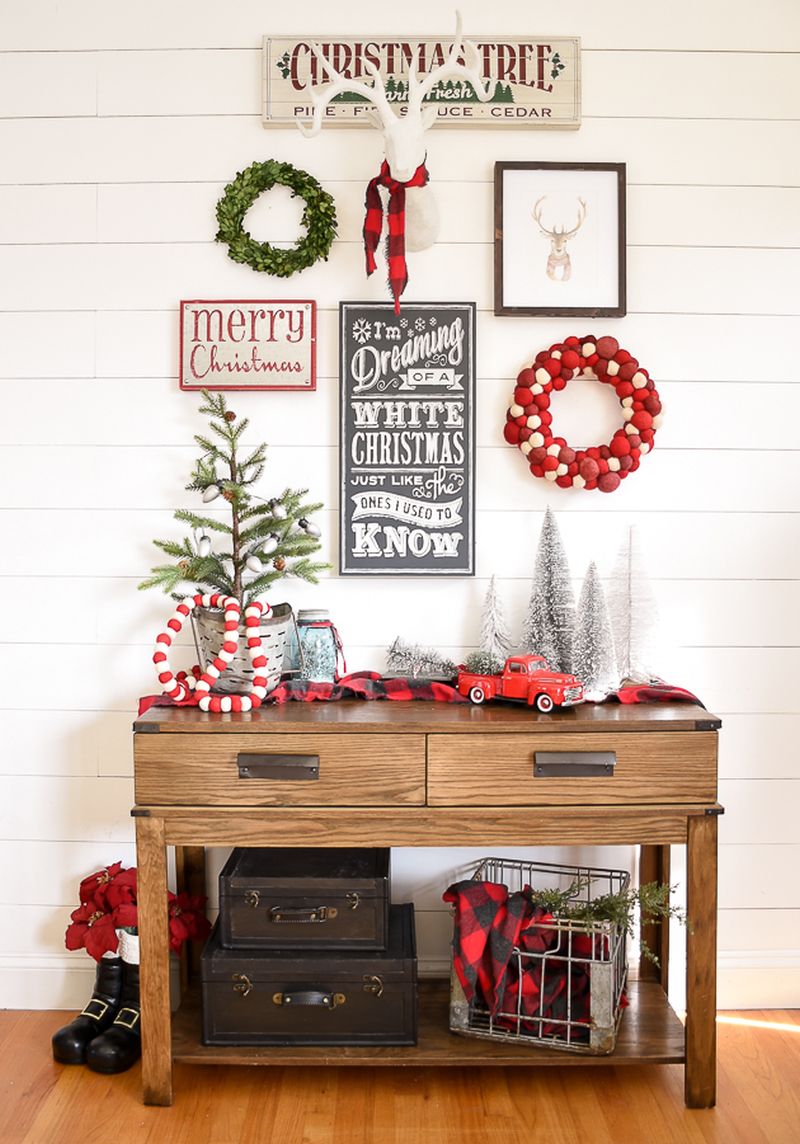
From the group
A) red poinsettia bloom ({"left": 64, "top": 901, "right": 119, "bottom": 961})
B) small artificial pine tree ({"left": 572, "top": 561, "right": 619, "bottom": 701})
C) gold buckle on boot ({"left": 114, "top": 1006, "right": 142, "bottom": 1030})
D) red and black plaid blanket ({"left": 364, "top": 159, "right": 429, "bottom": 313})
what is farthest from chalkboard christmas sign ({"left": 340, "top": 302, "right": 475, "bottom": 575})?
gold buckle on boot ({"left": 114, "top": 1006, "right": 142, "bottom": 1030})

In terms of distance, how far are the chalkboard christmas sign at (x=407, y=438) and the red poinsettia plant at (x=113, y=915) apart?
0.91 meters

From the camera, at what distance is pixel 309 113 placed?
250cm

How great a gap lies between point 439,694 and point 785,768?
0.96 meters

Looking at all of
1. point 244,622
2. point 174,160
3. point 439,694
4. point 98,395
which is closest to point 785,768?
point 439,694

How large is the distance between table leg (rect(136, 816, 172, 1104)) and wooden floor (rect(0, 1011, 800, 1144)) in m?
0.13

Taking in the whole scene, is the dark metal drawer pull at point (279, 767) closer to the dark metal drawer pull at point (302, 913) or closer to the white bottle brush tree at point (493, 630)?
the dark metal drawer pull at point (302, 913)

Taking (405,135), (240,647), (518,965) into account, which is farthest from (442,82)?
(518,965)

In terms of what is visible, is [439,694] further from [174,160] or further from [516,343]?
[174,160]

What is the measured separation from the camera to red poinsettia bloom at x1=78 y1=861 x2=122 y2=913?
2461 millimetres

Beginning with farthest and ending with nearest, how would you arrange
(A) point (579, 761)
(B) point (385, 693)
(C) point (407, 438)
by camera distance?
(C) point (407, 438)
(B) point (385, 693)
(A) point (579, 761)

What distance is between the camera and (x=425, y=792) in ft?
6.89

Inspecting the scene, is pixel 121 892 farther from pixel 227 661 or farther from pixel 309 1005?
pixel 227 661

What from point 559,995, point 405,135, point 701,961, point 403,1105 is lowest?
point 403,1105

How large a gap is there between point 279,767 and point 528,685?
0.55 m
